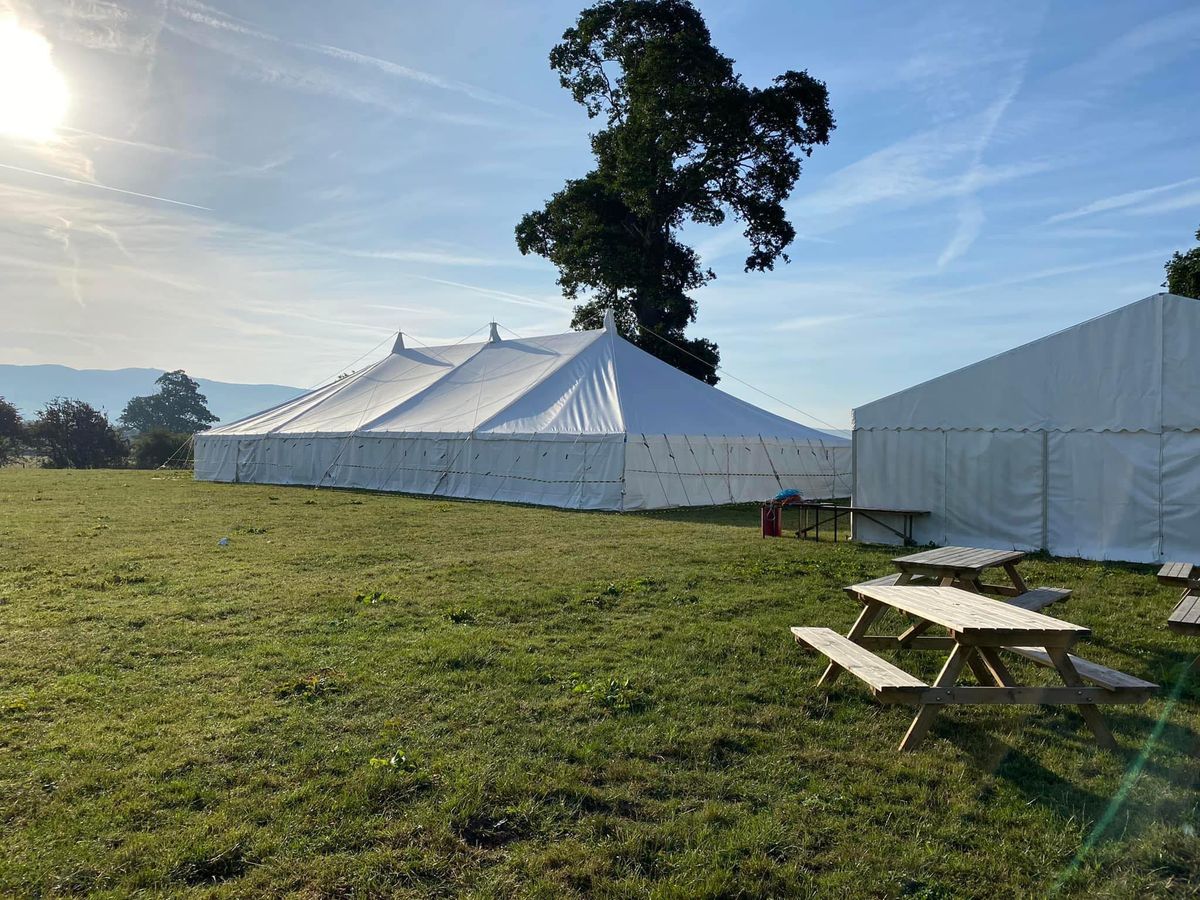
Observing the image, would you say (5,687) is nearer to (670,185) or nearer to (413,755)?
(413,755)

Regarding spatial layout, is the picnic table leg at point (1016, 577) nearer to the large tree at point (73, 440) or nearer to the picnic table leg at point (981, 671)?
the picnic table leg at point (981, 671)

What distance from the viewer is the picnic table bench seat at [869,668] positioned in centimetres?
352

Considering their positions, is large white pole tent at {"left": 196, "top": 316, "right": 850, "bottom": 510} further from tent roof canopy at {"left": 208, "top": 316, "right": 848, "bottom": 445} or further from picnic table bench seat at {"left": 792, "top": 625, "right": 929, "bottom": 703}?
picnic table bench seat at {"left": 792, "top": 625, "right": 929, "bottom": 703}

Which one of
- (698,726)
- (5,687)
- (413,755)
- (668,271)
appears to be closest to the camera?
(413,755)

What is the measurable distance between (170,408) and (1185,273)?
8017cm

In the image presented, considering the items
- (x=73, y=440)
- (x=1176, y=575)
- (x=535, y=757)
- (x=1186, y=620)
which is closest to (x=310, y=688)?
(x=535, y=757)

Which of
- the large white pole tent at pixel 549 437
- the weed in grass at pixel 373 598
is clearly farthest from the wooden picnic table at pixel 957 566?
the large white pole tent at pixel 549 437

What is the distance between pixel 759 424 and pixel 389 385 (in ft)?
37.1

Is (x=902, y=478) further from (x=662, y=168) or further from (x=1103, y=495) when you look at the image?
(x=662, y=168)

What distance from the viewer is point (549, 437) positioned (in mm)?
16750

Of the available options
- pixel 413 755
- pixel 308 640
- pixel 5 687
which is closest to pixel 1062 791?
pixel 413 755

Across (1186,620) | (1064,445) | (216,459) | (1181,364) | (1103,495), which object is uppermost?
(1181,364)

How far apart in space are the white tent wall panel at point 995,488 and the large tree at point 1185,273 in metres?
16.4

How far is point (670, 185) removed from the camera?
81.3 ft
